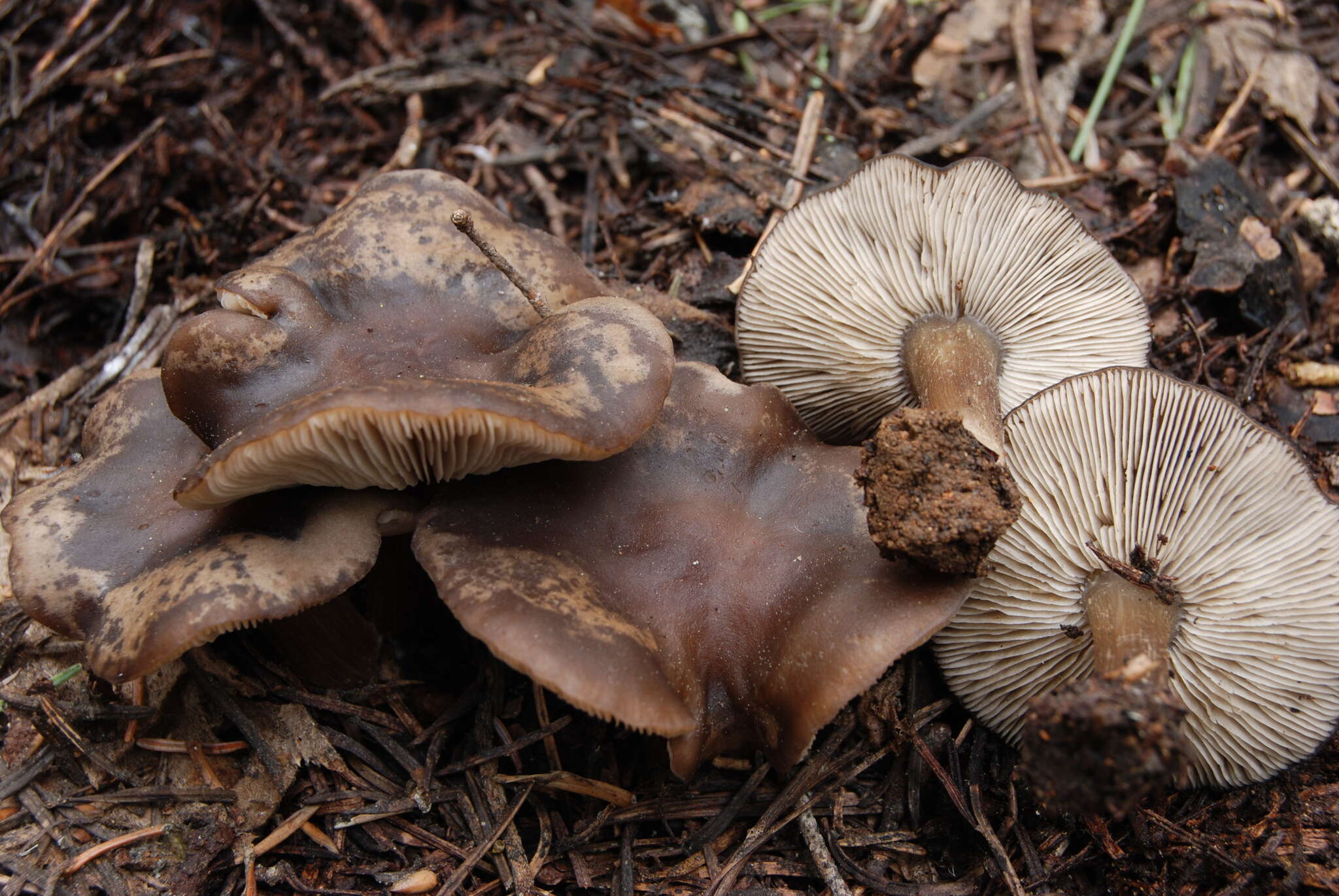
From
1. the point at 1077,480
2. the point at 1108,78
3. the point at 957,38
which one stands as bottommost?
the point at 1077,480

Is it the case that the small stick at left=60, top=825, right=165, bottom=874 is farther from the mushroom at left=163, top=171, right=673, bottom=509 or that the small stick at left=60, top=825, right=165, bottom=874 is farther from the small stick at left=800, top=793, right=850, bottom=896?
the small stick at left=800, top=793, right=850, bottom=896

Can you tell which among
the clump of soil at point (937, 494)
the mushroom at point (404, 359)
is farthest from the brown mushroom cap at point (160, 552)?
the clump of soil at point (937, 494)

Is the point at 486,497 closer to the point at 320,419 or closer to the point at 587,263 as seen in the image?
the point at 320,419

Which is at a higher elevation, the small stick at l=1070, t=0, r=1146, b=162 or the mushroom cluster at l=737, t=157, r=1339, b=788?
the small stick at l=1070, t=0, r=1146, b=162

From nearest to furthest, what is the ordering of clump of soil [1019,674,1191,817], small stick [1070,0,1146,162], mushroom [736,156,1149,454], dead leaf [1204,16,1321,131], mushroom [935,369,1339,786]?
clump of soil [1019,674,1191,817] → mushroom [935,369,1339,786] → mushroom [736,156,1149,454] → small stick [1070,0,1146,162] → dead leaf [1204,16,1321,131]

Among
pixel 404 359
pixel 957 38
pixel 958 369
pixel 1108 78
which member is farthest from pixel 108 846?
pixel 1108 78

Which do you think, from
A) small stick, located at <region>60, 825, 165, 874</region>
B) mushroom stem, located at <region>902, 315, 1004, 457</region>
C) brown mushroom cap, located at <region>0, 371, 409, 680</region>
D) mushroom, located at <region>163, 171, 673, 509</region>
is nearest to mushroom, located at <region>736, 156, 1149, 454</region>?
mushroom stem, located at <region>902, 315, 1004, 457</region>

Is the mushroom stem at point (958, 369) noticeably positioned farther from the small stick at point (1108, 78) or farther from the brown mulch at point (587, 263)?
the small stick at point (1108, 78)

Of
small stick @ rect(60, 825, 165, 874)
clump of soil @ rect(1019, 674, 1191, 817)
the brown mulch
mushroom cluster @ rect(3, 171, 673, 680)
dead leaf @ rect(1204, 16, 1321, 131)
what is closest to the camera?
clump of soil @ rect(1019, 674, 1191, 817)
